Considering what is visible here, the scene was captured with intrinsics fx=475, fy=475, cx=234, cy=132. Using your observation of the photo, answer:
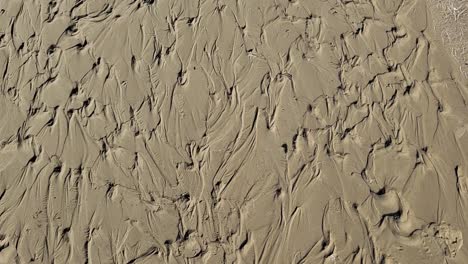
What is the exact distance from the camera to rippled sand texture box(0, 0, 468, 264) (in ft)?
15.9

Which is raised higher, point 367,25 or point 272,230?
point 367,25

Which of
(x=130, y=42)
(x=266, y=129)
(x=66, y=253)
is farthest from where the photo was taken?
(x=130, y=42)

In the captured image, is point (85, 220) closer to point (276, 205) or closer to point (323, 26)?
point (276, 205)

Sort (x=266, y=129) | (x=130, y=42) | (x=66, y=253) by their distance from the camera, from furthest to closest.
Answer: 1. (x=130, y=42)
2. (x=266, y=129)
3. (x=66, y=253)

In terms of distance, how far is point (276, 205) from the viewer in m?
4.96

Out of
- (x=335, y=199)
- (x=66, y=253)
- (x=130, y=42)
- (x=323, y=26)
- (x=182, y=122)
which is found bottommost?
(x=66, y=253)

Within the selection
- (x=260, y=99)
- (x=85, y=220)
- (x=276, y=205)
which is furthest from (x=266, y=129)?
(x=85, y=220)

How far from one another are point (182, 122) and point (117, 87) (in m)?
0.87

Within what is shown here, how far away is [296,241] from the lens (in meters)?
4.86

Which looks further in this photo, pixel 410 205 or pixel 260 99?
pixel 260 99

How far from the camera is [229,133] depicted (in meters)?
5.21

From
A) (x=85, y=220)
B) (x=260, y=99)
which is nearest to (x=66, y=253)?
(x=85, y=220)

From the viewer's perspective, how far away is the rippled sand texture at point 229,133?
4852mm

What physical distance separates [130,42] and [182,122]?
3.92 ft
